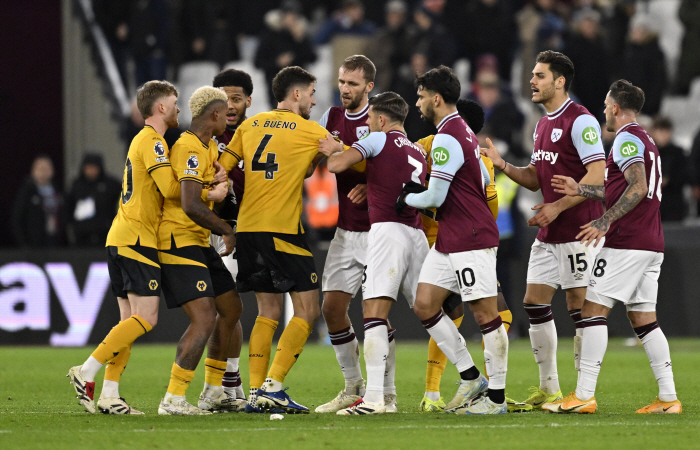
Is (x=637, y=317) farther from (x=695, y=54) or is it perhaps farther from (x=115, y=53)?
(x=115, y=53)

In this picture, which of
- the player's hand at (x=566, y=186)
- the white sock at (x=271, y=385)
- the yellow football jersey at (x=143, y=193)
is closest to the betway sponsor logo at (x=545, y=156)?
the player's hand at (x=566, y=186)

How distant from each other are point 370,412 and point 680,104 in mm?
12263

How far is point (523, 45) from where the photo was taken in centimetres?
1755

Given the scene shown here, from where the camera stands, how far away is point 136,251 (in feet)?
23.9

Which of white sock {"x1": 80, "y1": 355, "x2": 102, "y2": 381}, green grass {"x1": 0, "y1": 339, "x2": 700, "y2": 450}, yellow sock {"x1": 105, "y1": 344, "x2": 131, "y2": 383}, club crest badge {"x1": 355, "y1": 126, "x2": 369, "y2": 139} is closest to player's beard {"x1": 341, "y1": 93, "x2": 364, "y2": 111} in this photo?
club crest badge {"x1": 355, "y1": 126, "x2": 369, "y2": 139}

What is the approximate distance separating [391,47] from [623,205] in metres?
9.62

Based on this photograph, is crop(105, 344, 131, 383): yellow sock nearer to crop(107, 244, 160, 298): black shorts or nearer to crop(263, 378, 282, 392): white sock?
crop(107, 244, 160, 298): black shorts

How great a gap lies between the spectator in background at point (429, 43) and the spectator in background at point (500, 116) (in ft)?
2.90

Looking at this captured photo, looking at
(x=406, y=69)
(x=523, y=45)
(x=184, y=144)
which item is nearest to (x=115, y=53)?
(x=406, y=69)

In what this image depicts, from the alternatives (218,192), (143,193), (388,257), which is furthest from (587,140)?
(143,193)

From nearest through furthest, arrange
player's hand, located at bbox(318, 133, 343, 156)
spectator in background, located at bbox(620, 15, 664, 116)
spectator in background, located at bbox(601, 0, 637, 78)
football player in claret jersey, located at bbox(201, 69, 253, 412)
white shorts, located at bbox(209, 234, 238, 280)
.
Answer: player's hand, located at bbox(318, 133, 343, 156) → football player in claret jersey, located at bbox(201, 69, 253, 412) → white shorts, located at bbox(209, 234, 238, 280) → spectator in background, located at bbox(620, 15, 664, 116) → spectator in background, located at bbox(601, 0, 637, 78)

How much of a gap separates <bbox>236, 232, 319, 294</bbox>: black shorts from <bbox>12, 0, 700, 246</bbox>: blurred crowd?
7.62 metres

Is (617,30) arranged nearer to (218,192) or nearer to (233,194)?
(233,194)

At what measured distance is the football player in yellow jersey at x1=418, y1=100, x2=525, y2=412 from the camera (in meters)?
7.77
